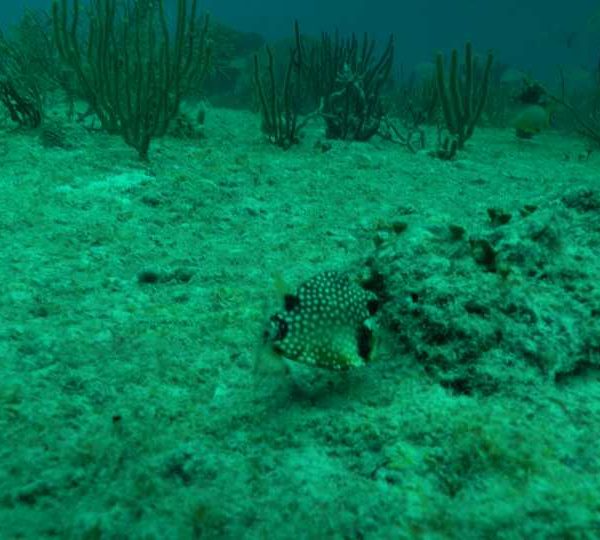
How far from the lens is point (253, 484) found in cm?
138

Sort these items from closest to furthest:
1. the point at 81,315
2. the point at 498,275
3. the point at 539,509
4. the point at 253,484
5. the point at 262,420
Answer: the point at 539,509 → the point at 253,484 → the point at 262,420 → the point at 498,275 → the point at 81,315

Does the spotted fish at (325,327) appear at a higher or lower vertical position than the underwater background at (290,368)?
higher

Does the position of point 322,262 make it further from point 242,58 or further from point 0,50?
point 242,58

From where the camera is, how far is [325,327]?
1590 millimetres

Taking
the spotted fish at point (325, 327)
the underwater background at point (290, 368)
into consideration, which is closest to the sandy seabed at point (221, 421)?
the underwater background at point (290, 368)

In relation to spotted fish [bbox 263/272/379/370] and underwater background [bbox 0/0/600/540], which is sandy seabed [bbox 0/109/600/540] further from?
spotted fish [bbox 263/272/379/370]

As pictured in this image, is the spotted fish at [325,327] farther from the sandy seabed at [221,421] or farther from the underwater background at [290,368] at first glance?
the sandy seabed at [221,421]

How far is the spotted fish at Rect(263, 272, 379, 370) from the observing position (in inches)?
60.6

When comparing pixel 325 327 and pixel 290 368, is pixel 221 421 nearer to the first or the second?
pixel 290 368

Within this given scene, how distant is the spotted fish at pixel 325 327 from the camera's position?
60.6 inches

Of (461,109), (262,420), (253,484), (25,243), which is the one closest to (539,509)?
(253,484)

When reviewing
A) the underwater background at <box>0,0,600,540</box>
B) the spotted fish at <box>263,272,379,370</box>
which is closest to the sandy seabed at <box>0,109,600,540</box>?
the underwater background at <box>0,0,600,540</box>

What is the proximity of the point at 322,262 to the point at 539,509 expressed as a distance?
2.08 m

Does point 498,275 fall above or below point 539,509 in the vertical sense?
above
